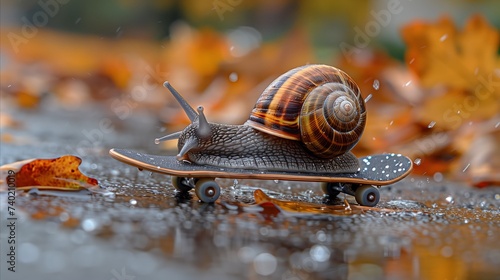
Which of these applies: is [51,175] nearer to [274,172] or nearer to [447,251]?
[274,172]

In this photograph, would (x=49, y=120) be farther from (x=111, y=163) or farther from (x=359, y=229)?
(x=359, y=229)

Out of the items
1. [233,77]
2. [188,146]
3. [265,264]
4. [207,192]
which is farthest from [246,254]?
[233,77]

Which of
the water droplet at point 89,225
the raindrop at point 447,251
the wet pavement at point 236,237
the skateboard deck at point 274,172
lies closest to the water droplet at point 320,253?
the wet pavement at point 236,237

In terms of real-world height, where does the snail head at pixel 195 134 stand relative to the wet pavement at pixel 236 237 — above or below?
above

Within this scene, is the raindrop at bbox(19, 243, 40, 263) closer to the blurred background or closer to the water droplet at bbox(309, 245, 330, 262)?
the water droplet at bbox(309, 245, 330, 262)

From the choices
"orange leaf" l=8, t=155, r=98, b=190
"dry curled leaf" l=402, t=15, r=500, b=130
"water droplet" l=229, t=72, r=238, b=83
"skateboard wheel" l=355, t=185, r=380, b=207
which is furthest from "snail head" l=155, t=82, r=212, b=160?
"water droplet" l=229, t=72, r=238, b=83

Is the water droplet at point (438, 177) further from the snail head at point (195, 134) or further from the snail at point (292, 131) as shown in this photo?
the snail head at point (195, 134)
